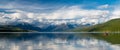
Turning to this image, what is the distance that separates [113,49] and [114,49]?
15cm

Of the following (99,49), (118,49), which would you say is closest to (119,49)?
(118,49)

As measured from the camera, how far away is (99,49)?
4512cm

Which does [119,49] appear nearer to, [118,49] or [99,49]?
[118,49]

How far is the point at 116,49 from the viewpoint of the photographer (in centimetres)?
4450

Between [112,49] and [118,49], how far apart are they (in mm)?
953

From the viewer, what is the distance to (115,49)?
44594 millimetres

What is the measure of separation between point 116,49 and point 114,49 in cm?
31

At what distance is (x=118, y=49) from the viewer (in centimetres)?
4425

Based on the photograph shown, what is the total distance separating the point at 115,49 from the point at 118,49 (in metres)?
0.51

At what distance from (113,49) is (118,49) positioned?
2.64 feet

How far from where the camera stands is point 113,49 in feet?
147

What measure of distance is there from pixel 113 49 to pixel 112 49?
151mm

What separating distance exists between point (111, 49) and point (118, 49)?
3.58 ft
